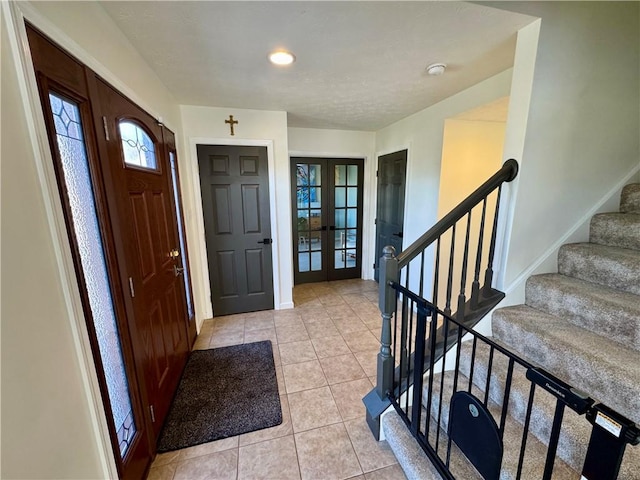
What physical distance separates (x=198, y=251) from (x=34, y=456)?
2.33m

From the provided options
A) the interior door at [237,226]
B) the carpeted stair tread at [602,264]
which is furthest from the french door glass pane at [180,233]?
the carpeted stair tread at [602,264]

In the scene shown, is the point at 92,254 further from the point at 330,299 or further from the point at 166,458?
the point at 330,299

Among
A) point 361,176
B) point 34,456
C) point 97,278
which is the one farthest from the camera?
point 361,176

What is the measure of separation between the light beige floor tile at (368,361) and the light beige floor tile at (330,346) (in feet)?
0.45

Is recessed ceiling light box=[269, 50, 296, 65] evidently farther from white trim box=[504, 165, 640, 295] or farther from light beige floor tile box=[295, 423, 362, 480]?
light beige floor tile box=[295, 423, 362, 480]

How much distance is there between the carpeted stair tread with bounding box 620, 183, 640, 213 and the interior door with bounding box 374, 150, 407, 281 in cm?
188

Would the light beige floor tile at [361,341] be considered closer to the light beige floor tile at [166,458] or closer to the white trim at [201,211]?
the white trim at [201,211]

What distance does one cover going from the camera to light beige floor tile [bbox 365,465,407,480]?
4.63ft

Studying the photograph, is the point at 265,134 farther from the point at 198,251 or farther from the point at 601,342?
the point at 601,342

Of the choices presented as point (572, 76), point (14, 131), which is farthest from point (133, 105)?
point (572, 76)

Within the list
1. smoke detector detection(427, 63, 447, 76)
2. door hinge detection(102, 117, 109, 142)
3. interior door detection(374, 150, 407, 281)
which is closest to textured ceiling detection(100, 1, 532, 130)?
smoke detector detection(427, 63, 447, 76)

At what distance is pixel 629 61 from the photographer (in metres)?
1.54

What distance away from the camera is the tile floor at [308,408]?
146 cm

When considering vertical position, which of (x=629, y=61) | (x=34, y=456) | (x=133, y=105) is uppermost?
(x=629, y=61)
